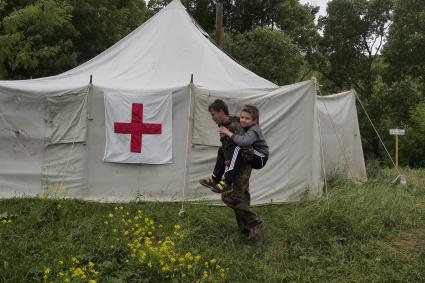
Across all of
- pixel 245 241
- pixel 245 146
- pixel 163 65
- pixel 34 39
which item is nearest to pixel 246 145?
pixel 245 146

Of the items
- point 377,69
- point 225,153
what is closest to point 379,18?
point 377,69

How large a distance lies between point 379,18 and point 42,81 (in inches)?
654

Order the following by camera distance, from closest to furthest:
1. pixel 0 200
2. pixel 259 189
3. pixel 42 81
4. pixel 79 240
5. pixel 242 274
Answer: pixel 242 274, pixel 79 240, pixel 0 200, pixel 259 189, pixel 42 81

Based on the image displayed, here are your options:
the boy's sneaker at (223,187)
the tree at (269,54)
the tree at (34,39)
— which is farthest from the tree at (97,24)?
the boy's sneaker at (223,187)

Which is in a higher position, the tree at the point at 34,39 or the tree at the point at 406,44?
the tree at the point at 406,44

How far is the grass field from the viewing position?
4.18 m

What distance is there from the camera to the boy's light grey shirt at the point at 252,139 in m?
4.60

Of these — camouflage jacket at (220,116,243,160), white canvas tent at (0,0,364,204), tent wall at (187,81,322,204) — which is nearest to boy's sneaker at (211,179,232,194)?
camouflage jacket at (220,116,243,160)

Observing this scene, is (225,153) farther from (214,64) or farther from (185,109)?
(214,64)

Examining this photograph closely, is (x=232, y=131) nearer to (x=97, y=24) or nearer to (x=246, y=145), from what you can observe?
(x=246, y=145)

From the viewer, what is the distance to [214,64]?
25.9 ft

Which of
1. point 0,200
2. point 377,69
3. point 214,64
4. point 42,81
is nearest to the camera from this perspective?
point 0,200

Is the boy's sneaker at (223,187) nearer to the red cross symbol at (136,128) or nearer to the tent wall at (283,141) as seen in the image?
the tent wall at (283,141)

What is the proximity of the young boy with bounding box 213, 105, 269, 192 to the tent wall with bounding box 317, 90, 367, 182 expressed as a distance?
347 cm
